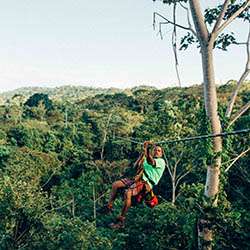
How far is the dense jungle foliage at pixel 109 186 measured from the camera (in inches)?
302

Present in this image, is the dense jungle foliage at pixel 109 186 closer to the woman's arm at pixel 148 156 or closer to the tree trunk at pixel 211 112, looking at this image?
the tree trunk at pixel 211 112

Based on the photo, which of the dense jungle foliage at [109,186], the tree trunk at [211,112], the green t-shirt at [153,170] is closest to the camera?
the green t-shirt at [153,170]

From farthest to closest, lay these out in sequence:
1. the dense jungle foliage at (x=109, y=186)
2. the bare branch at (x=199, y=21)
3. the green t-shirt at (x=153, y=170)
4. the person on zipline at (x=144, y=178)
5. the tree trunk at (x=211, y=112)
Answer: the dense jungle foliage at (x=109, y=186), the tree trunk at (x=211, y=112), the bare branch at (x=199, y=21), the green t-shirt at (x=153, y=170), the person on zipline at (x=144, y=178)

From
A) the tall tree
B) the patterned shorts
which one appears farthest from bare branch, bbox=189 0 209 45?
the patterned shorts

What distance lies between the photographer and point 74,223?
18.6 m

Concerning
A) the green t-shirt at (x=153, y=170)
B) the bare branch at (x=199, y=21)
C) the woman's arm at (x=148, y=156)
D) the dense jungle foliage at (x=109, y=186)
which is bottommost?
the dense jungle foliage at (x=109, y=186)

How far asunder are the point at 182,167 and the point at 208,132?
1926 centimetres

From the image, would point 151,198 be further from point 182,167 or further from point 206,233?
point 182,167

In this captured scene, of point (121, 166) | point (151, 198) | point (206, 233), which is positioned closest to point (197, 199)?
point (206, 233)

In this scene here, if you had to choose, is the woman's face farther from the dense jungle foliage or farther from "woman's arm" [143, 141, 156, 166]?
the dense jungle foliage

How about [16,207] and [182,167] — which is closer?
[16,207]

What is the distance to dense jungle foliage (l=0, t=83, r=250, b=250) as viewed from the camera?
7.68m

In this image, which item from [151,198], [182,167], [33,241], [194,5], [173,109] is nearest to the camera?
[151,198]

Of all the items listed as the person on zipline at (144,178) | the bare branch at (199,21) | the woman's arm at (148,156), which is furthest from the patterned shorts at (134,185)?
the bare branch at (199,21)
